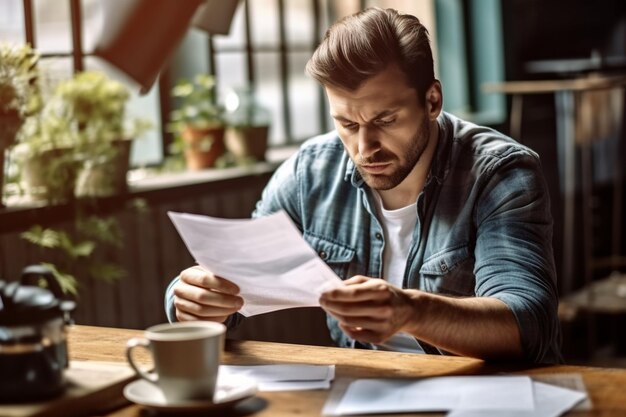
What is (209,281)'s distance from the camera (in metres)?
1.68

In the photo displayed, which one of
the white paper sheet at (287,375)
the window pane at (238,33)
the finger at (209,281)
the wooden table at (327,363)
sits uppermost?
the window pane at (238,33)

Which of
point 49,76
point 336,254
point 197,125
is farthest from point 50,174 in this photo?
point 336,254

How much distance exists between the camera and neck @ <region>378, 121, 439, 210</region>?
2076 millimetres

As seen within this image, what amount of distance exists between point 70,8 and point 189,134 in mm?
651

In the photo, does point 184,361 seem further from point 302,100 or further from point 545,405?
point 302,100

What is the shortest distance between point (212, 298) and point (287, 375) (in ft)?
0.80

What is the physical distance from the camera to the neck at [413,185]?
2076 mm

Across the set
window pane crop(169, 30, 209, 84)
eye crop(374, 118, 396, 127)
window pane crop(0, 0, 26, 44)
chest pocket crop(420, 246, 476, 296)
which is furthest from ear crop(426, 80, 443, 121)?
window pane crop(169, 30, 209, 84)

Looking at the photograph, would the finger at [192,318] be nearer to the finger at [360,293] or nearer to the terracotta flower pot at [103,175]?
the finger at [360,293]

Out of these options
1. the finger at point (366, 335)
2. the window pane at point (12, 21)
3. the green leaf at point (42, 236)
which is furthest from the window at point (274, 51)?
the finger at point (366, 335)

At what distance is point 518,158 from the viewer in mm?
1958

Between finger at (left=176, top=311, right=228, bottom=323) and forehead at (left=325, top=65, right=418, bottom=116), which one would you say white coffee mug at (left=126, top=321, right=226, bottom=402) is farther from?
forehead at (left=325, top=65, right=418, bottom=116)

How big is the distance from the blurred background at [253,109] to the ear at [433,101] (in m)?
0.45

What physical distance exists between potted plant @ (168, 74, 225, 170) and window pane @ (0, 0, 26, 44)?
2.18 feet
